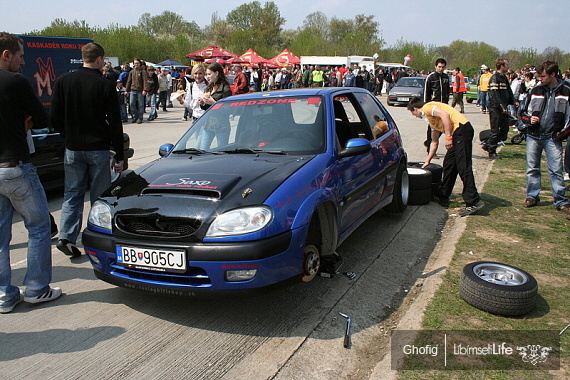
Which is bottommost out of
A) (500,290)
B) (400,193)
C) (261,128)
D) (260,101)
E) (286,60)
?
(500,290)

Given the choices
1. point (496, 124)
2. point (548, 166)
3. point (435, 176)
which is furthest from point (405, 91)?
point (548, 166)

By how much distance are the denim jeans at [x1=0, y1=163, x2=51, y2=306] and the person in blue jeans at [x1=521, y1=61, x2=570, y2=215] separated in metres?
5.82

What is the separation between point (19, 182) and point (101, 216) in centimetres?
63

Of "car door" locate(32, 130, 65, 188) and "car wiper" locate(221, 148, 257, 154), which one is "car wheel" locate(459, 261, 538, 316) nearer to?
"car wiper" locate(221, 148, 257, 154)

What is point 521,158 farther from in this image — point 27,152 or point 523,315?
point 27,152

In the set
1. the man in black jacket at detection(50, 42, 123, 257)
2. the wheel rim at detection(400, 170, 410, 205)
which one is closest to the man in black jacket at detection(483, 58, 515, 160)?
the wheel rim at detection(400, 170, 410, 205)

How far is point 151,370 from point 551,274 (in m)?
3.49

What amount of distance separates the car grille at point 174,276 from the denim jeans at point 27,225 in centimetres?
74

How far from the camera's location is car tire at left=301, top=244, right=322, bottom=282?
3465mm

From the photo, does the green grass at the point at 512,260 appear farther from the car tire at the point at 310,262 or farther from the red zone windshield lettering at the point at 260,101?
the red zone windshield lettering at the point at 260,101

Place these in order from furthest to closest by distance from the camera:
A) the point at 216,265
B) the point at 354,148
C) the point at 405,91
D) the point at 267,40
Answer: the point at 267,40
the point at 405,91
the point at 354,148
the point at 216,265

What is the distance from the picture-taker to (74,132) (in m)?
4.39

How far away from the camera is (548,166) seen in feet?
20.6

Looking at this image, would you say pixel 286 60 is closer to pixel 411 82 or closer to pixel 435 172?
pixel 411 82
